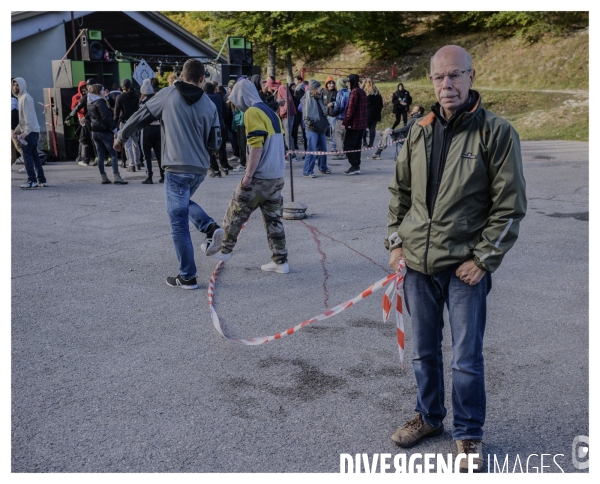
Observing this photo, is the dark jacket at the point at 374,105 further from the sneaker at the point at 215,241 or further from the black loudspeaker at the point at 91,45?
the sneaker at the point at 215,241

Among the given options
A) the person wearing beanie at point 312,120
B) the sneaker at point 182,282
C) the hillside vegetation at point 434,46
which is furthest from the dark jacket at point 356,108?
the hillside vegetation at point 434,46

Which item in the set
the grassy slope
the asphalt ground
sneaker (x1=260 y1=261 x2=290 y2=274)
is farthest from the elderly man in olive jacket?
the grassy slope

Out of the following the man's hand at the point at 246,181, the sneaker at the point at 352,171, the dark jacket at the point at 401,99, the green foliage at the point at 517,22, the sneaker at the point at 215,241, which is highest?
the green foliage at the point at 517,22

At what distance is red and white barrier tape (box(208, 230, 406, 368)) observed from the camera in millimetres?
3740

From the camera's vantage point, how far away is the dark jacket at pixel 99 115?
40.6 ft

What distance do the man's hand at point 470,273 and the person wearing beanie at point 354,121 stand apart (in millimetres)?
10543

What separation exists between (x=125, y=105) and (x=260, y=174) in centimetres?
811

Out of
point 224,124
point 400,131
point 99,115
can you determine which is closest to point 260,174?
point 400,131

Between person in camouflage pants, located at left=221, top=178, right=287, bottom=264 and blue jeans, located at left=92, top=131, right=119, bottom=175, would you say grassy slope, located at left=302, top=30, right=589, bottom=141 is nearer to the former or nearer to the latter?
blue jeans, located at left=92, top=131, right=119, bottom=175

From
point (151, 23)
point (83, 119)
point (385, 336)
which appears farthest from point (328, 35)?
point (385, 336)

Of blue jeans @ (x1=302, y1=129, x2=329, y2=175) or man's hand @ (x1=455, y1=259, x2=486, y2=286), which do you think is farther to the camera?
blue jeans @ (x1=302, y1=129, x2=329, y2=175)

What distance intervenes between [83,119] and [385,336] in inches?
453

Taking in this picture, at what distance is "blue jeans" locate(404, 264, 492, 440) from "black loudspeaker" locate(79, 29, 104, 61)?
56.1 ft

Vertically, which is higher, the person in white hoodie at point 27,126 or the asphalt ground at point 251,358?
the person in white hoodie at point 27,126
